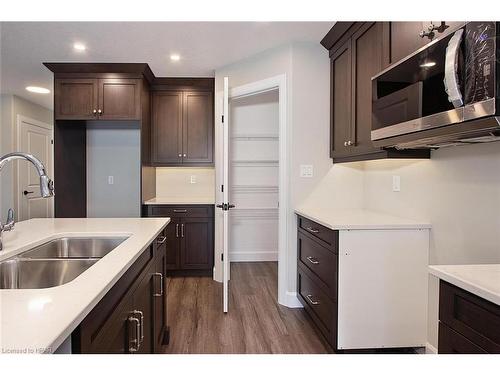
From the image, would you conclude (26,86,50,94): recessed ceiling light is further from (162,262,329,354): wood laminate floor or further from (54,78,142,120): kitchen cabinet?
(162,262,329,354): wood laminate floor

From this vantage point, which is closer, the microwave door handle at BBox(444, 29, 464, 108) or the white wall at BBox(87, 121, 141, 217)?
the microwave door handle at BBox(444, 29, 464, 108)

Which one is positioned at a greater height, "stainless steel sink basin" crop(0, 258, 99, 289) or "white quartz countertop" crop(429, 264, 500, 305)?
"white quartz countertop" crop(429, 264, 500, 305)

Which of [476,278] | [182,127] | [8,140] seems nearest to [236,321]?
[476,278]

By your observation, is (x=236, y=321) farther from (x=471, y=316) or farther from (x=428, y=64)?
(x=428, y=64)

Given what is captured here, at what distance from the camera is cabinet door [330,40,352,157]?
8.28 ft

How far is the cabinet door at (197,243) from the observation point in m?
3.79

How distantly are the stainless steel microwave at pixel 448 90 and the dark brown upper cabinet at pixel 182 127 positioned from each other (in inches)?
105

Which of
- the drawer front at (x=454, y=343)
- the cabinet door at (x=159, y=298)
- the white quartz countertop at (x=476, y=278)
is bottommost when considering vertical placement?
the cabinet door at (x=159, y=298)

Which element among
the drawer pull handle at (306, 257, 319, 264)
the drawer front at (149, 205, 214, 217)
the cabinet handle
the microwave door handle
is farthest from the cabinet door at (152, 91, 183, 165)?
the microwave door handle

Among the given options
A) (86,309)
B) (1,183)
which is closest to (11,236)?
(86,309)

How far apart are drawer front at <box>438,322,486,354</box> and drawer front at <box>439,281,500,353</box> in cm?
1

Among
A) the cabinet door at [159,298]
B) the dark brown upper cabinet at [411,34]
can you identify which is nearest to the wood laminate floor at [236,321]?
the cabinet door at [159,298]

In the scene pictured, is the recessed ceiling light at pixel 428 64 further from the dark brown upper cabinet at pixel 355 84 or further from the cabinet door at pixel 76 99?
the cabinet door at pixel 76 99

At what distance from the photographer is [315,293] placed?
2.38 m
